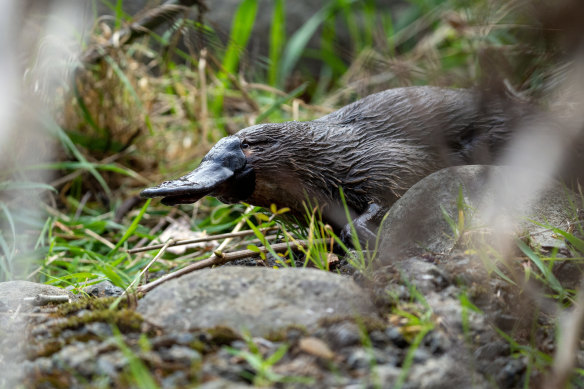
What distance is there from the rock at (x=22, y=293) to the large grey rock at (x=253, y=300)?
0.49m

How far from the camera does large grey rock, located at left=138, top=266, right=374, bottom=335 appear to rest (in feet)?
5.38

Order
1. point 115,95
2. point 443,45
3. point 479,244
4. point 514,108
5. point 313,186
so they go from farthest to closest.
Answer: point 443,45 → point 115,95 → point 514,108 → point 313,186 → point 479,244

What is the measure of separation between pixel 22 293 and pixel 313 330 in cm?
107

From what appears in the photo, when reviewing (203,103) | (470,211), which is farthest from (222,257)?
(203,103)

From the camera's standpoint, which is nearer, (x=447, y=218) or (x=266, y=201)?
(x=447, y=218)

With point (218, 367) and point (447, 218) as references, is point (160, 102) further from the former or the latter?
point (218, 367)

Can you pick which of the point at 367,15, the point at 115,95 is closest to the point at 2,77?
the point at 115,95

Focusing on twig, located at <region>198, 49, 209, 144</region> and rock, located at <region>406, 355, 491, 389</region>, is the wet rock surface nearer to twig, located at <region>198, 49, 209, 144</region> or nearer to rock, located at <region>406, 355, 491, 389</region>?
rock, located at <region>406, 355, 491, 389</region>

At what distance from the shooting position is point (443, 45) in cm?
586

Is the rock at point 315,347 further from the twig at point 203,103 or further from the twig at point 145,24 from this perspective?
the twig at point 203,103

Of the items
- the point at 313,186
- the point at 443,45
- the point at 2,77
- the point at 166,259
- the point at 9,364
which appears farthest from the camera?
the point at 443,45

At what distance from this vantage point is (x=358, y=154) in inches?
102

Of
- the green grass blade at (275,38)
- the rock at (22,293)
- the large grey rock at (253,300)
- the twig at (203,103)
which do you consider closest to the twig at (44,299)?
the rock at (22,293)

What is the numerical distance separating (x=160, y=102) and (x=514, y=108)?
3049mm
